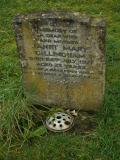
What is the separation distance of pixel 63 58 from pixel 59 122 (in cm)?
72

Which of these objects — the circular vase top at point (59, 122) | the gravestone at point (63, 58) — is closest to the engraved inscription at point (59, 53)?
the gravestone at point (63, 58)

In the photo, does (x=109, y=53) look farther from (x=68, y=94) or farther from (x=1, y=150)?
(x=1, y=150)

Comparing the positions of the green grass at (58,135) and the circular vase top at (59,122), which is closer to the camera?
the green grass at (58,135)

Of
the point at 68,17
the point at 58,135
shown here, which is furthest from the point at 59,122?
the point at 68,17

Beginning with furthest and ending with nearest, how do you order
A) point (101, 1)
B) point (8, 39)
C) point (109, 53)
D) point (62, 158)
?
1. point (101, 1)
2. point (8, 39)
3. point (109, 53)
4. point (62, 158)

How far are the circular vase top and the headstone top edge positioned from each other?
1139 mm

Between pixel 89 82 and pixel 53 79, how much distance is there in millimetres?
426

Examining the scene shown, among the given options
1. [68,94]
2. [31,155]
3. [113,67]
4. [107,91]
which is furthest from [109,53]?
[31,155]

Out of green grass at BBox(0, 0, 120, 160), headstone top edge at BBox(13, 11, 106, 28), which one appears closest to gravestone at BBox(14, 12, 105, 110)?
headstone top edge at BBox(13, 11, 106, 28)

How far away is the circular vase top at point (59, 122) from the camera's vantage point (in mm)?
4391

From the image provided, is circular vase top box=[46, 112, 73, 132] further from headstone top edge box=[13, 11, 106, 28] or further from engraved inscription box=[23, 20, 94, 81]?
headstone top edge box=[13, 11, 106, 28]

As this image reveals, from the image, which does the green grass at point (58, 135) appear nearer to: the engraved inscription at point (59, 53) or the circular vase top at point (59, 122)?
the circular vase top at point (59, 122)

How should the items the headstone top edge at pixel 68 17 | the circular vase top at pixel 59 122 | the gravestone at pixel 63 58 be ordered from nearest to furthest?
the headstone top edge at pixel 68 17, the gravestone at pixel 63 58, the circular vase top at pixel 59 122

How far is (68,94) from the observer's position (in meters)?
4.58
